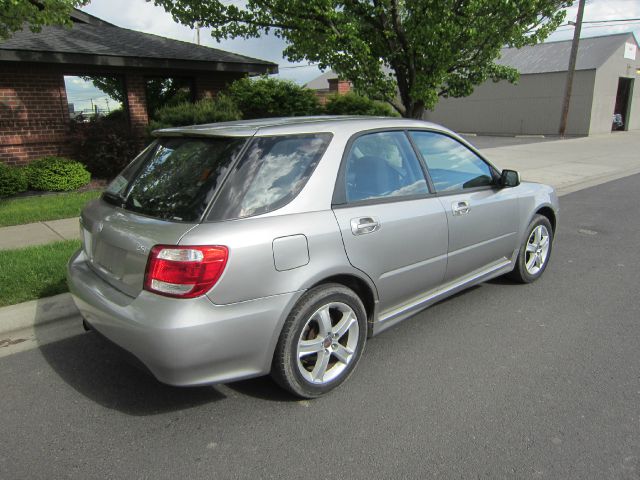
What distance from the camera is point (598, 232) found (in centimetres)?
682

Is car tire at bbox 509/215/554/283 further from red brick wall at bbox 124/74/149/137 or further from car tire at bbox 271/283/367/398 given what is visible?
red brick wall at bbox 124/74/149/137

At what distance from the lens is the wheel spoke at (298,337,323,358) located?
285 cm

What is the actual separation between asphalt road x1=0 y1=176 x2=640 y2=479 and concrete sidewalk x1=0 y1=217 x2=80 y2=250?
8.89 ft

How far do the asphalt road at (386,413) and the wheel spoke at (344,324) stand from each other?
36cm

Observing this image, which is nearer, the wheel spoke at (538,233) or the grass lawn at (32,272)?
the grass lawn at (32,272)

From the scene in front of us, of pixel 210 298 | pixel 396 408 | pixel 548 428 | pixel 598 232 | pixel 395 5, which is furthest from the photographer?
pixel 395 5

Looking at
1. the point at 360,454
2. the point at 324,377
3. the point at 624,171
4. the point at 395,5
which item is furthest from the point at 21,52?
the point at 624,171

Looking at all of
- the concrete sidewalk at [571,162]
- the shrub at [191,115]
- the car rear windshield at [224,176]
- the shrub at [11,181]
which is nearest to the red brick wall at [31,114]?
the shrub at [11,181]

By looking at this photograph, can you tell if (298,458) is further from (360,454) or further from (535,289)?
(535,289)

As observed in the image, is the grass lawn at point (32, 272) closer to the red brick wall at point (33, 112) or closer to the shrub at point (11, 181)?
the shrub at point (11, 181)

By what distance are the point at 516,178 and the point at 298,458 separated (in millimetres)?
2860

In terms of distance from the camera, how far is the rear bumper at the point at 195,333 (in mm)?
2441

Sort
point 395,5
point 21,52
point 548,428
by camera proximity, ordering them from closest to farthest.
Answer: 1. point 548,428
2. point 395,5
3. point 21,52

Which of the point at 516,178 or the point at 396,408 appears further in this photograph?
the point at 516,178
